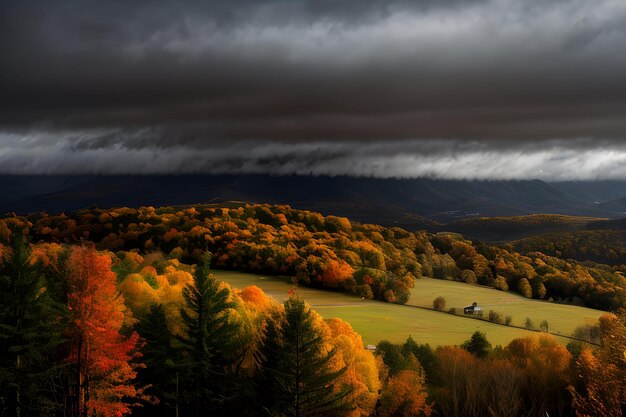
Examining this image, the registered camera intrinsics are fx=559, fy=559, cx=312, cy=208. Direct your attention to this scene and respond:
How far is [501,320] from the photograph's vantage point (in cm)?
12075

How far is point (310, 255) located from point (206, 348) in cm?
8385

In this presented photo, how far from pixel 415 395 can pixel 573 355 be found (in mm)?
30729

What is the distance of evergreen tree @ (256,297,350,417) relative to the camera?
56094mm

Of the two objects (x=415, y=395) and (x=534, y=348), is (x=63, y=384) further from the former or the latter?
(x=534, y=348)

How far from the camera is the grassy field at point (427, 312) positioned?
9831 cm

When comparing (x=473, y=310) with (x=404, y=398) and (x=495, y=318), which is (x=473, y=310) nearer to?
(x=495, y=318)

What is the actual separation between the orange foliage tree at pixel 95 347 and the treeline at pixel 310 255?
78873 mm

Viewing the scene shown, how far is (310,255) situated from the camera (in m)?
145

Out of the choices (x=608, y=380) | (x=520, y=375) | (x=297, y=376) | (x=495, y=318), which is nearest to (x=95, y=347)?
(x=297, y=376)

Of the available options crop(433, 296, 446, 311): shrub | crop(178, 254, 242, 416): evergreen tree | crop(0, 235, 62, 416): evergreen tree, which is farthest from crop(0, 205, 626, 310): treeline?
crop(0, 235, 62, 416): evergreen tree

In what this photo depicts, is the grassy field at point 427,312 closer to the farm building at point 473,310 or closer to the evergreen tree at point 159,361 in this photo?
the farm building at point 473,310

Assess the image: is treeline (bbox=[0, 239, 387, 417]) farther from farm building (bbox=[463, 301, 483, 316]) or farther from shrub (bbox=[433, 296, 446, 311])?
farm building (bbox=[463, 301, 483, 316])

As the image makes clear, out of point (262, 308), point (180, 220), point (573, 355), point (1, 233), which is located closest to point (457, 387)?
point (573, 355)

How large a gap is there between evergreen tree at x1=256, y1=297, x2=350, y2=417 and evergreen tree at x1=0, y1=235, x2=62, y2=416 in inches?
828
